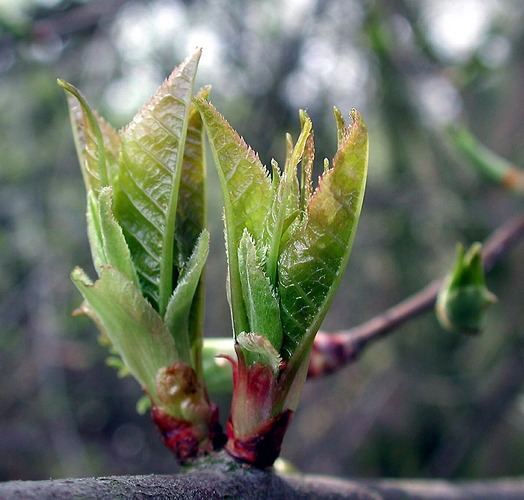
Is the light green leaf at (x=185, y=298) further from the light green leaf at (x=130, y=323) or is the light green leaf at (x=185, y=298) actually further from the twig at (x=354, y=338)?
the twig at (x=354, y=338)

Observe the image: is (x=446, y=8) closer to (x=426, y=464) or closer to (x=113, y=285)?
(x=426, y=464)

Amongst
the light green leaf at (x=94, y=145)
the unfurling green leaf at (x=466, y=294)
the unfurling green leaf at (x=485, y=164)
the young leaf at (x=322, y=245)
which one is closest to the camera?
the young leaf at (x=322, y=245)

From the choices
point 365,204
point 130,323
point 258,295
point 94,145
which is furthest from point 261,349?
point 365,204

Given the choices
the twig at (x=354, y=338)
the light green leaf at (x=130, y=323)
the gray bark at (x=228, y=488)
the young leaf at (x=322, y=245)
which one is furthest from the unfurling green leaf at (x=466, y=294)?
the light green leaf at (x=130, y=323)

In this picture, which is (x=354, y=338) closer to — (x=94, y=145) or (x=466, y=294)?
(x=466, y=294)

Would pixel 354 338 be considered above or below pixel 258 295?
below

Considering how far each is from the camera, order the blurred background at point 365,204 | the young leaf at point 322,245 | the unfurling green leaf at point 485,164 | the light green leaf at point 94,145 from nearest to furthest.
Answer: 1. the young leaf at point 322,245
2. the light green leaf at point 94,145
3. the unfurling green leaf at point 485,164
4. the blurred background at point 365,204
